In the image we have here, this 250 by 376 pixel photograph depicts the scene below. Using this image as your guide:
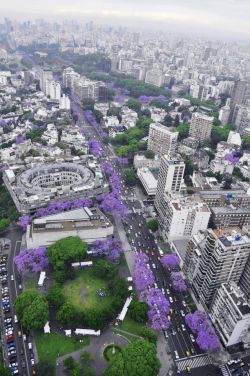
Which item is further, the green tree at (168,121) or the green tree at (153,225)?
the green tree at (168,121)

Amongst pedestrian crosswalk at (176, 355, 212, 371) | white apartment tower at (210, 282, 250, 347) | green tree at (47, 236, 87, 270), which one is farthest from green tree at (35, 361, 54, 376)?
white apartment tower at (210, 282, 250, 347)

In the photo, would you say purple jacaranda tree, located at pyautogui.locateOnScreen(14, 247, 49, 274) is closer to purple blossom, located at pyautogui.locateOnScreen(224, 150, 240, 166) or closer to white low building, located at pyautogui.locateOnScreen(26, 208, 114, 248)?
white low building, located at pyautogui.locateOnScreen(26, 208, 114, 248)

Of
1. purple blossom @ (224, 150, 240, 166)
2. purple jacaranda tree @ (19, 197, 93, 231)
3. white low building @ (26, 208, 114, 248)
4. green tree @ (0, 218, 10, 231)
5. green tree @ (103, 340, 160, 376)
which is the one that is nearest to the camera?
green tree @ (103, 340, 160, 376)

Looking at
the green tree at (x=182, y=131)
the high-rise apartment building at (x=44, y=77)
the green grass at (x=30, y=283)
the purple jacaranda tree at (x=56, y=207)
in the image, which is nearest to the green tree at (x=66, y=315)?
the green grass at (x=30, y=283)

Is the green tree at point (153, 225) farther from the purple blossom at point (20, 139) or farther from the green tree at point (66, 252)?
the purple blossom at point (20, 139)

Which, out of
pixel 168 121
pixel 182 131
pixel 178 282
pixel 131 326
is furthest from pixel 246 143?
pixel 131 326
